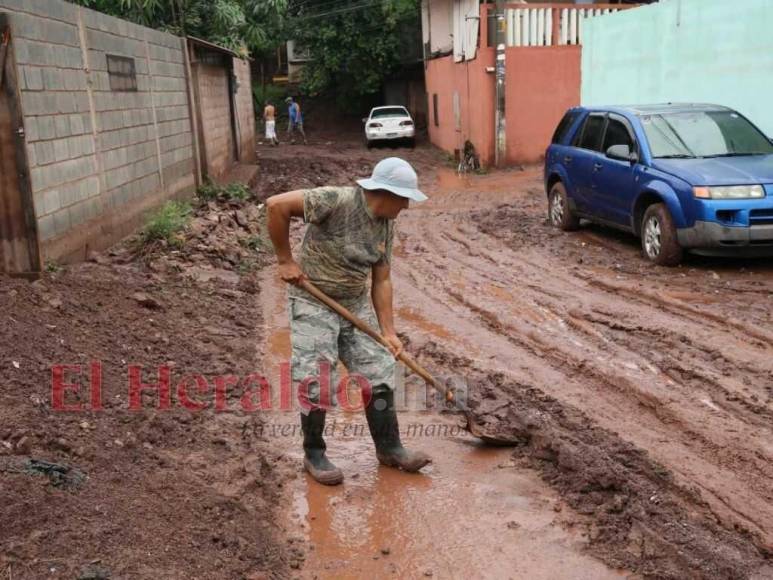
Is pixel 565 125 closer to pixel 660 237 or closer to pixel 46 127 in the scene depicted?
pixel 660 237

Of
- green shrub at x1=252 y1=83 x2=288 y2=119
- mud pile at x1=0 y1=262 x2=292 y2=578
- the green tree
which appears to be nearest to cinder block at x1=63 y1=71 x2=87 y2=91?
mud pile at x1=0 y1=262 x2=292 y2=578

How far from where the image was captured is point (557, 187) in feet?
38.6

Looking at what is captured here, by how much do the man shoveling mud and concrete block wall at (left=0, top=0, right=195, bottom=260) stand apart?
10.9 ft

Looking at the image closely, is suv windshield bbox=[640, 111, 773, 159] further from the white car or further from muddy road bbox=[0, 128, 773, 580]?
the white car

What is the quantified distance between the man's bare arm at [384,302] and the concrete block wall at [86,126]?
3.46m

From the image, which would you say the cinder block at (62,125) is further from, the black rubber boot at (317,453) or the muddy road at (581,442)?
the black rubber boot at (317,453)

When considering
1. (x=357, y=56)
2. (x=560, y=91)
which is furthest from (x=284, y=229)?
(x=357, y=56)

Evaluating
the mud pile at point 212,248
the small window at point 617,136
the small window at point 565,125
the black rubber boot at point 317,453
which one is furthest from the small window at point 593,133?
the black rubber boot at point 317,453

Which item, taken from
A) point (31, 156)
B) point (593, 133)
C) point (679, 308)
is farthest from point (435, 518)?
point (593, 133)

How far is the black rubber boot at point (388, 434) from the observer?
4.50 m

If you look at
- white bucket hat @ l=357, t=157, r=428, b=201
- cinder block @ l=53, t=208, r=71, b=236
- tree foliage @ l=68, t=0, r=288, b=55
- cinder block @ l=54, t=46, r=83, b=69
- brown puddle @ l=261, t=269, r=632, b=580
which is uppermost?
tree foliage @ l=68, t=0, r=288, b=55

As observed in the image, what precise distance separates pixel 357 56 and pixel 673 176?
24434mm

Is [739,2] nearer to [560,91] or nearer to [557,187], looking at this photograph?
[557,187]

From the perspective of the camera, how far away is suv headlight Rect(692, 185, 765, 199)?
8359 mm
